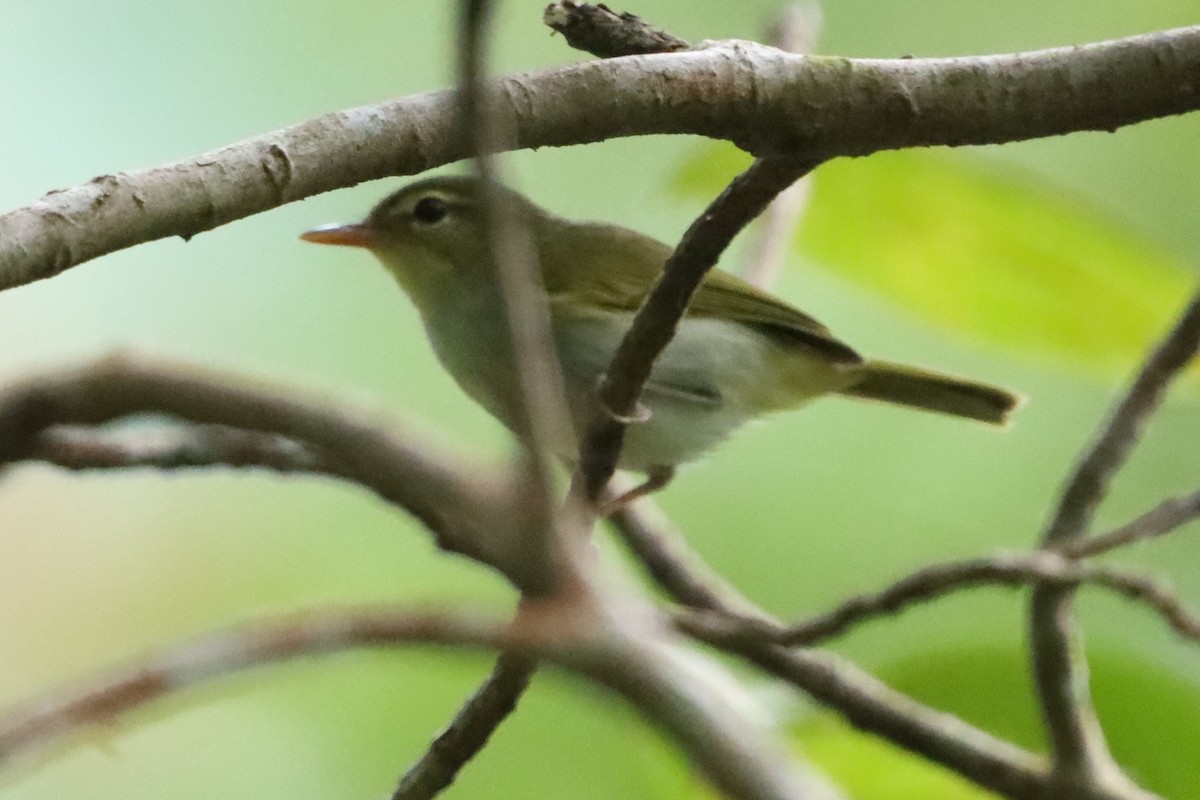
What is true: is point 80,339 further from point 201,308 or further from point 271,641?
point 271,641

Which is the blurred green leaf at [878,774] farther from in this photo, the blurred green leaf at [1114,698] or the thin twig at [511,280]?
the thin twig at [511,280]

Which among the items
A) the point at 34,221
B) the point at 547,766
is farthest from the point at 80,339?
the point at 34,221

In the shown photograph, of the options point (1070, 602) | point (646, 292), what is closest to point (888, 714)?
point (1070, 602)

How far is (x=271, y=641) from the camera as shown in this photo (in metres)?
0.57

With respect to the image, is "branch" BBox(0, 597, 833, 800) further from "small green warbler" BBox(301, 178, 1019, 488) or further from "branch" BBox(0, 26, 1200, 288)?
"small green warbler" BBox(301, 178, 1019, 488)

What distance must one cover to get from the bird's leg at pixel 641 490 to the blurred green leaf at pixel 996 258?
0.42 meters

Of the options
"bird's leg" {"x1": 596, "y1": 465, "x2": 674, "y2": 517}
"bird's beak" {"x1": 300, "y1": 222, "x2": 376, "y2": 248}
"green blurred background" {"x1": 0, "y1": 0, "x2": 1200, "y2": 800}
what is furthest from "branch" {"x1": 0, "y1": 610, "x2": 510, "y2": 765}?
"green blurred background" {"x1": 0, "y1": 0, "x2": 1200, "y2": 800}

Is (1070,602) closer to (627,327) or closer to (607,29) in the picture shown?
(627,327)

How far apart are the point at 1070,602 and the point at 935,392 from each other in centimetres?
95

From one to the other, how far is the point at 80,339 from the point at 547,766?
1716 millimetres

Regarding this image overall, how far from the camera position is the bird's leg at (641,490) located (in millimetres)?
1891

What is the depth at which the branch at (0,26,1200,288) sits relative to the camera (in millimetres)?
971

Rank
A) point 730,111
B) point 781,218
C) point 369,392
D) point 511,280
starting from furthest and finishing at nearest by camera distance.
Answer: point 369,392, point 781,218, point 730,111, point 511,280

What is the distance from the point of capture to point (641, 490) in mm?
1987
